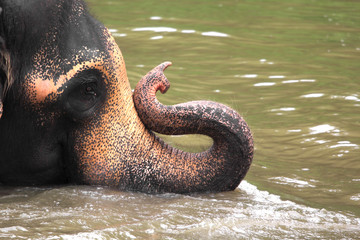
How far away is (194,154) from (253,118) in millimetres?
2132

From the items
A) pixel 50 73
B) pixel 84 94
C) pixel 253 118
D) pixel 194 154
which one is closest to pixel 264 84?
pixel 253 118

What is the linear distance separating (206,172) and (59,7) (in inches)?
44.2

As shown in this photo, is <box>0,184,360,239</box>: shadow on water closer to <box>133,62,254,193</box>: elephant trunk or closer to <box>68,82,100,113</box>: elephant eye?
<box>133,62,254,193</box>: elephant trunk

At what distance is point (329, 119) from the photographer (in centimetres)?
574

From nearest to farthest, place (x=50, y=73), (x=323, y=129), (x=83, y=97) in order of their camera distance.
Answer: (x=50, y=73) → (x=83, y=97) → (x=323, y=129)

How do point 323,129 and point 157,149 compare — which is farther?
point 323,129

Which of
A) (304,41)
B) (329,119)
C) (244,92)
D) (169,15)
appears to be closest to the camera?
(329,119)

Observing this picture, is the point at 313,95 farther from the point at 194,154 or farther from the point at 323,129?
the point at 194,154

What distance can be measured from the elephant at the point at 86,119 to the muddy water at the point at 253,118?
0.10 m

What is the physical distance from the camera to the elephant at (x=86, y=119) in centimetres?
348

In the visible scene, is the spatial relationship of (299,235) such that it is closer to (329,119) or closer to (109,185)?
(109,185)

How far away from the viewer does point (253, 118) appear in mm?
5844

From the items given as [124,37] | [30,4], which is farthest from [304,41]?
[30,4]

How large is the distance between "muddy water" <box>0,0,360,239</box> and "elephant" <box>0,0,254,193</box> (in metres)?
0.10
